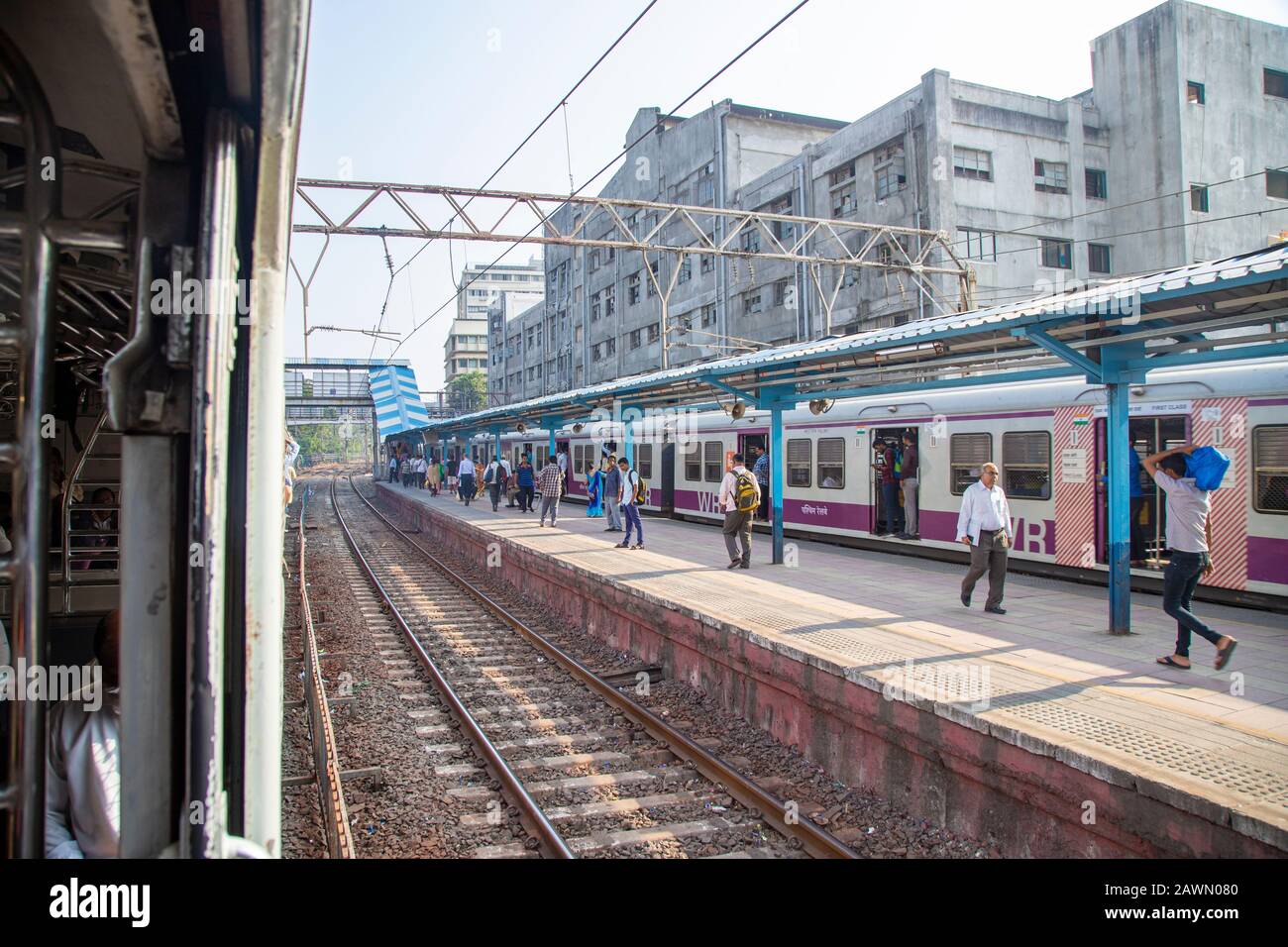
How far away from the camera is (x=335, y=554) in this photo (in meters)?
20.1

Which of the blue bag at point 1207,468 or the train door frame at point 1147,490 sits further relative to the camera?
the train door frame at point 1147,490

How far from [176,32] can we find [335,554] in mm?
19714

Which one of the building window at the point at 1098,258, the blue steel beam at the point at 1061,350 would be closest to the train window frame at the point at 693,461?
the blue steel beam at the point at 1061,350

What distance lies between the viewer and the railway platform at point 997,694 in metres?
4.19

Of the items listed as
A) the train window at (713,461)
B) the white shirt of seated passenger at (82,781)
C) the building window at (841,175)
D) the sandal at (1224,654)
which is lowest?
the sandal at (1224,654)

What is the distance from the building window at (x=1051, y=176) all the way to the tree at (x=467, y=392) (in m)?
43.9

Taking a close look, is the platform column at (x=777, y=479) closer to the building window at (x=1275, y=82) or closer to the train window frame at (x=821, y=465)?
the train window frame at (x=821, y=465)

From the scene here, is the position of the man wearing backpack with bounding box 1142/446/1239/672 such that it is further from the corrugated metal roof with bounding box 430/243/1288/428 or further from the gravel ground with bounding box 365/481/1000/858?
the gravel ground with bounding box 365/481/1000/858

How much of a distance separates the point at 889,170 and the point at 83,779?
28.6m

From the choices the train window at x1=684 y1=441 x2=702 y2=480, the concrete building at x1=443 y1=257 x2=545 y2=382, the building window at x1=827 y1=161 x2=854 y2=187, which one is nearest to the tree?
the concrete building at x1=443 y1=257 x2=545 y2=382

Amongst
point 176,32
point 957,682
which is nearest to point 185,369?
point 176,32

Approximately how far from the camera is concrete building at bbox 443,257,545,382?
312ft
